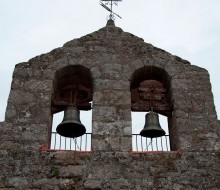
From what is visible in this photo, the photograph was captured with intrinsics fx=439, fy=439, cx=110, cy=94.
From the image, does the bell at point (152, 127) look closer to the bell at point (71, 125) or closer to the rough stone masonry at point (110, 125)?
the rough stone masonry at point (110, 125)

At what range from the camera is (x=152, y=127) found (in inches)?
259

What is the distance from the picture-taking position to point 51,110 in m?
6.82

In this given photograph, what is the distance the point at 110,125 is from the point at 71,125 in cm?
63

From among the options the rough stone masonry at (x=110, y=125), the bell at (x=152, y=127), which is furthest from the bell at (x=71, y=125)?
the bell at (x=152, y=127)

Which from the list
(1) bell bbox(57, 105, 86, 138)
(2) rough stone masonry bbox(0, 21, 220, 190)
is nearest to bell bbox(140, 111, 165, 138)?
(2) rough stone masonry bbox(0, 21, 220, 190)

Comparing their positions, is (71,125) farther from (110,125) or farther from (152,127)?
(152,127)

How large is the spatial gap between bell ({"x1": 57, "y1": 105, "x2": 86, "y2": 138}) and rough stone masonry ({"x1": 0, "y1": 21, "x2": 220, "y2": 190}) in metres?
0.22

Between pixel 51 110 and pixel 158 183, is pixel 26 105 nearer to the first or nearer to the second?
pixel 51 110

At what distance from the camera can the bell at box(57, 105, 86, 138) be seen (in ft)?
21.1

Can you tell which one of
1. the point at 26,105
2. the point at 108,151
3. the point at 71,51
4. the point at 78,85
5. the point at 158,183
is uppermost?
the point at 71,51

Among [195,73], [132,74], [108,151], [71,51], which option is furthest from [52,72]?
[195,73]

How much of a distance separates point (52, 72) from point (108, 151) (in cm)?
171

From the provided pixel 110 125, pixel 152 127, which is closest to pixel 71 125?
pixel 110 125

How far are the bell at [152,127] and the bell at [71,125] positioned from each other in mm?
934
